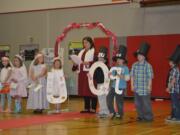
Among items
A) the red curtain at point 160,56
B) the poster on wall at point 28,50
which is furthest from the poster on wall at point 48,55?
the red curtain at point 160,56

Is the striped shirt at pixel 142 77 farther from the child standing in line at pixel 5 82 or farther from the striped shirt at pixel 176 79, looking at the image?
the child standing in line at pixel 5 82

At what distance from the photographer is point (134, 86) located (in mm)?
9109

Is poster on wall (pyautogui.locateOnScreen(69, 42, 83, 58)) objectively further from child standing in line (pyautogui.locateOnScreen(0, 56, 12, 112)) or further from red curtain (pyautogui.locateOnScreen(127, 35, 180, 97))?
child standing in line (pyautogui.locateOnScreen(0, 56, 12, 112))

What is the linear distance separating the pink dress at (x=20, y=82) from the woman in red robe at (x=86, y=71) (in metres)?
1.56

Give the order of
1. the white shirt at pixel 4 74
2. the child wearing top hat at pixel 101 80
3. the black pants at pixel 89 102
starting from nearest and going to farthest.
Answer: the child wearing top hat at pixel 101 80
the black pants at pixel 89 102
the white shirt at pixel 4 74

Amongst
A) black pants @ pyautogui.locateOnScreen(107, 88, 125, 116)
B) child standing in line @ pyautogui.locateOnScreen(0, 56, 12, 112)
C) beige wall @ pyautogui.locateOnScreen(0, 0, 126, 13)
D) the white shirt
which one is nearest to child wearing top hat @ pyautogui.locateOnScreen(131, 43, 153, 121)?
black pants @ pyautogui.locateOnScreen(107, 88, 125, 116)

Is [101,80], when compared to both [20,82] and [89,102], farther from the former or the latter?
[20,82]

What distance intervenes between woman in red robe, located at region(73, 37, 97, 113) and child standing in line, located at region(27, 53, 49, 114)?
94 cm

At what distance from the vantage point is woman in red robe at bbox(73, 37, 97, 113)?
34.9ft

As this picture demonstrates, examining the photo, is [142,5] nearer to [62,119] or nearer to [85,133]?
[62,119]

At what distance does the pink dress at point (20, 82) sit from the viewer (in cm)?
1123

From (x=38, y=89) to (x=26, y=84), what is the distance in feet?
2.55

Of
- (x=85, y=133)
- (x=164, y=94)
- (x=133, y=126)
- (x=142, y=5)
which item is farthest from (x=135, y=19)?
(x=85, y=133)

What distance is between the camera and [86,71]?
10.8m
